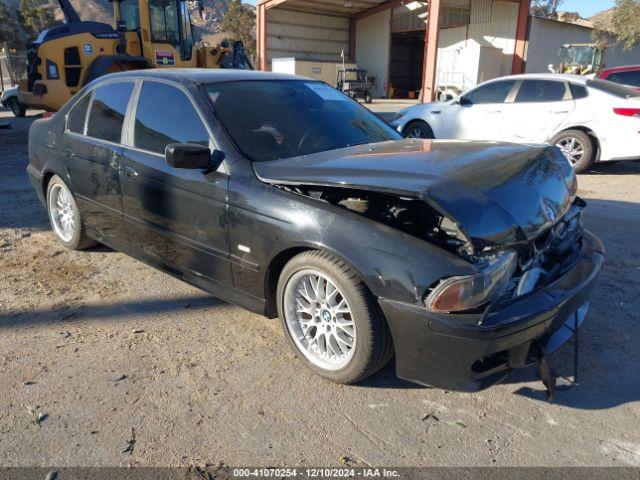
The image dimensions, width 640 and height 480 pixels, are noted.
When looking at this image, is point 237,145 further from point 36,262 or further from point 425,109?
point 425,109

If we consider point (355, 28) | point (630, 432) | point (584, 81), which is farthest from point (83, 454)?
point (355, 28)

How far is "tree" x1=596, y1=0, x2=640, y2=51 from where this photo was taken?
1174 inches

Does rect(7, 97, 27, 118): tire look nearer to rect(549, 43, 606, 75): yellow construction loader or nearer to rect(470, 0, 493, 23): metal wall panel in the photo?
rect(470, 0, 493, 23): metal wall panel

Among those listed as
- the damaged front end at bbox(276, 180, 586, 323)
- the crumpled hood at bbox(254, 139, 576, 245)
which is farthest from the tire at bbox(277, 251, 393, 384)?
the crumpled hood at bbox(254, 139, 576, 245)

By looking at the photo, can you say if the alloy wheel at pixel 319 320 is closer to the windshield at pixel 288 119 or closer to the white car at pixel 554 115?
the windshield at pixel 288 119

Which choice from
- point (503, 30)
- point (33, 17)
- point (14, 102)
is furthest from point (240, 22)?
point (14, 102)

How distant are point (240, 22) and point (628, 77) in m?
52.2

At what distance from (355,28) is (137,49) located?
89.2 feet

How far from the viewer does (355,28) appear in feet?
122

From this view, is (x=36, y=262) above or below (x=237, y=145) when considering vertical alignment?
below

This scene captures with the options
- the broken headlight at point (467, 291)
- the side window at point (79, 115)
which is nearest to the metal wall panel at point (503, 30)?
the side window at point (79, 115)

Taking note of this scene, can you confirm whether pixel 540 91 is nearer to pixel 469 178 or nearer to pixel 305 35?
pixel 469 178

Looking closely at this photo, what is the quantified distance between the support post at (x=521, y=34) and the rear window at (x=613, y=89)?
20180 millimetres

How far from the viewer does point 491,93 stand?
29.3ft
